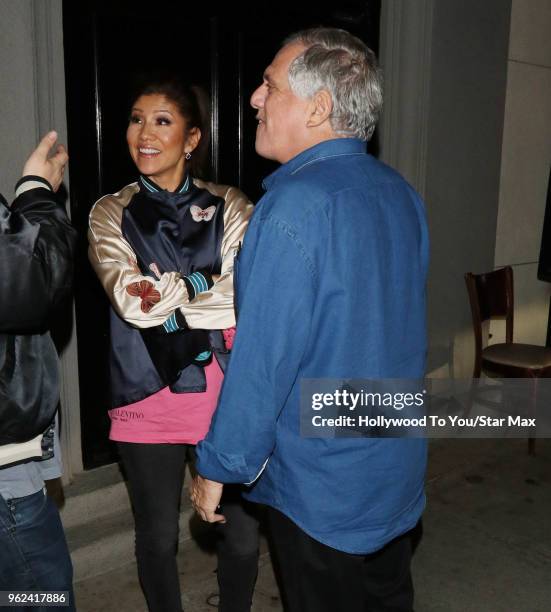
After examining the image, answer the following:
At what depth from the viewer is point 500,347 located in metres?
4.48

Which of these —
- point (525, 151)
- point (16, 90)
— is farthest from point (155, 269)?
point (525, 151)

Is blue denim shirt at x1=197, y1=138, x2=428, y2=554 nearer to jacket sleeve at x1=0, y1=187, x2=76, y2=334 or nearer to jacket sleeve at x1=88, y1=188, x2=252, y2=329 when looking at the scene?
jacket sleeve at x1=0, y1=187, x2=76, y2=334

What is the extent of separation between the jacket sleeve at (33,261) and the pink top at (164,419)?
2.06 feet

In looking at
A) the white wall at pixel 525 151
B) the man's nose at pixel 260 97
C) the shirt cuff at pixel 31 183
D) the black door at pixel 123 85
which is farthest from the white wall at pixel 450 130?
the shirt cuff at pixel 31 183

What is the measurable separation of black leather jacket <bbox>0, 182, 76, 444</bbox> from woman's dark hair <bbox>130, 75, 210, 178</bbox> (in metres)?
0.83

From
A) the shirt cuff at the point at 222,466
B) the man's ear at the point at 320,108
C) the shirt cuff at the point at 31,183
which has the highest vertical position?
the man's ear at the point at 320,108

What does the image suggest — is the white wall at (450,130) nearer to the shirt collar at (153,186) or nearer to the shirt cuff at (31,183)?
the shirt collar at (153,186)

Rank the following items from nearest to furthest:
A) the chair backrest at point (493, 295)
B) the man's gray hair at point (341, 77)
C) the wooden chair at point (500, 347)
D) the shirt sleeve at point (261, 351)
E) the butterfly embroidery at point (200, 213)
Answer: the shirt sleeve at point (261, 351), the man's gray hair at point (341, 77), the butterfly embroidery at point (200, 213), the wooden chair at point (500, 347), the chair backrest at point (493, 295)

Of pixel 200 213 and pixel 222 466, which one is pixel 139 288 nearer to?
pixel 200 213

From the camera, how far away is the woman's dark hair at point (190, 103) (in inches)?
94.1

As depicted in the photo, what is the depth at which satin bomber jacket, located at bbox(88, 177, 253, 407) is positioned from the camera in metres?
2.17

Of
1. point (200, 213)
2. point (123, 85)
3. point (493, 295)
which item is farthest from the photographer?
point (493, 295)

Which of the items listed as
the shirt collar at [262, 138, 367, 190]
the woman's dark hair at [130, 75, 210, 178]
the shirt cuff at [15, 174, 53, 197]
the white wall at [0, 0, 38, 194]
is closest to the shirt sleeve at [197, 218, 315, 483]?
the shirt collar at [262, 138, 367, 190]

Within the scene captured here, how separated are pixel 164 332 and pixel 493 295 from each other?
3055 millimetres
